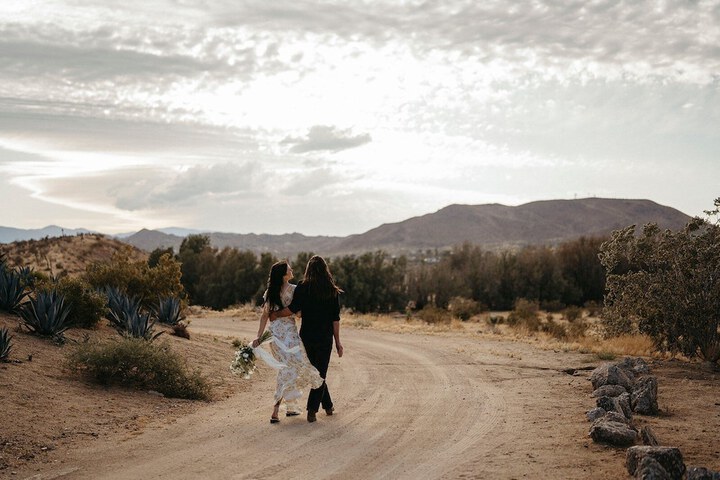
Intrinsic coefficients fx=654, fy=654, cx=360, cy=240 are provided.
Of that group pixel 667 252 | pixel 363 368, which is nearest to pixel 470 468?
pixel 363 368

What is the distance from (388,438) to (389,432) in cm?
35

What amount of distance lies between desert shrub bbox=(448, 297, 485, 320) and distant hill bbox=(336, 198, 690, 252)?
94.9m

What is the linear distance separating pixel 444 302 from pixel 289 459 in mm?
34114

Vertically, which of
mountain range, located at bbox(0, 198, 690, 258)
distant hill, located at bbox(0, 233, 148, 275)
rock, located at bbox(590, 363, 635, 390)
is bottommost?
rock, located at bbox(590, 363, 635, 390)

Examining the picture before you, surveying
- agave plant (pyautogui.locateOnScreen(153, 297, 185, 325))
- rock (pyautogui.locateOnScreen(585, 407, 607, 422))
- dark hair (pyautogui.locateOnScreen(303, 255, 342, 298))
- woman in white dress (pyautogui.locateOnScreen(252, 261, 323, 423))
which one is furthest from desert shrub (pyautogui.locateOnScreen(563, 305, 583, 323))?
woman in white dress (pyautogui.locateOnScreen(252, 261, 323, 423))

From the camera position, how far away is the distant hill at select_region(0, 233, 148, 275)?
53.9m

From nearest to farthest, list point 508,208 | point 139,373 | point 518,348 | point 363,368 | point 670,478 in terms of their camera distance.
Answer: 1. point 670,478
2. point 139,373
3. point 363,368
4. point 518,348
5. point 508,208

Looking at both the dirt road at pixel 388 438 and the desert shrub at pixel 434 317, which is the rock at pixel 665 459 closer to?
the dirt road at pixel 388 438

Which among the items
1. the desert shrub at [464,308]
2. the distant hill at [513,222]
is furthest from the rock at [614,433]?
the distant hill at [513,222]

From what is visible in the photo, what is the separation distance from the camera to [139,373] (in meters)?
12.2

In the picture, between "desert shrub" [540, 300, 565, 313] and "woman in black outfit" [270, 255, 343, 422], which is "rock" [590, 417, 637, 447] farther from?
"desert shrub" [540, 300, 565, 313]

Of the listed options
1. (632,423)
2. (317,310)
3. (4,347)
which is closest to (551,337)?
(632,423)

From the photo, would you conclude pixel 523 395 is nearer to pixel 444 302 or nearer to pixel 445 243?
pixel 444 302

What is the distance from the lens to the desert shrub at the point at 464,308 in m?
35.6
